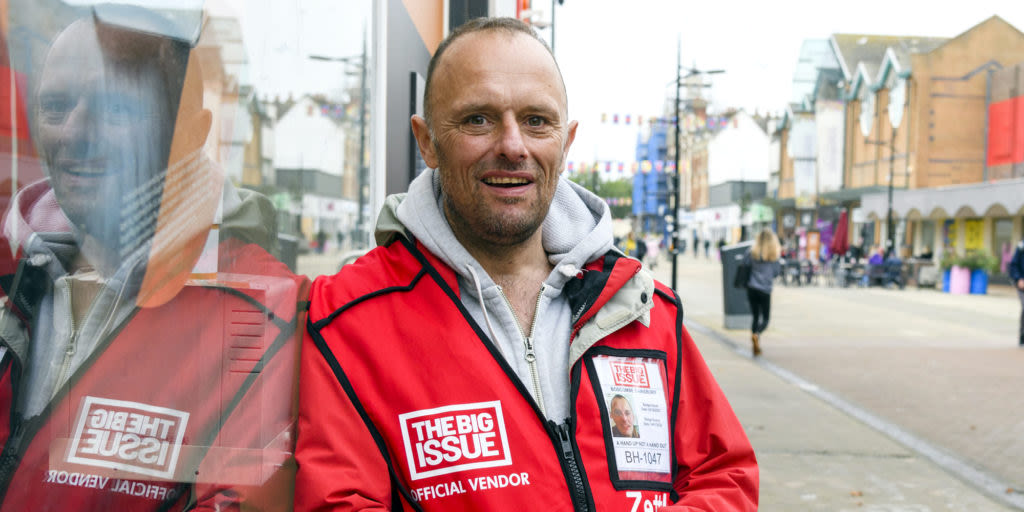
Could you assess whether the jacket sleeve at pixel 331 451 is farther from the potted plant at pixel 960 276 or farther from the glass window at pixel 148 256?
the potted plant at pixel 960 276

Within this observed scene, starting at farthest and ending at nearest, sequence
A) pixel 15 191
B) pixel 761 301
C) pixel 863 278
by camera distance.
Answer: pixel 863 278, pixel 761 301, pixel 15 191

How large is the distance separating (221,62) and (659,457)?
1.28 meters

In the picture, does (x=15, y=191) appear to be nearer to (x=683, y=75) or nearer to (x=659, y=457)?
(x=659, y=457)

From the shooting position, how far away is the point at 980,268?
2373cm

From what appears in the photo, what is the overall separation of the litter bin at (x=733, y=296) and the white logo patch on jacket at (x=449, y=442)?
1306 cm

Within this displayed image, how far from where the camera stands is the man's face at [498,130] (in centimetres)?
193

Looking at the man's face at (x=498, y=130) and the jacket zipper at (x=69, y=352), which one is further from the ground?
the man's face at (x=498, y=130)

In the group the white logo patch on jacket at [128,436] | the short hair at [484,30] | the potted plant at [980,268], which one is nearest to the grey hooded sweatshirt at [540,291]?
the short hair at [484,30]

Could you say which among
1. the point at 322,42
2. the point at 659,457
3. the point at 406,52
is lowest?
the point at 659,457

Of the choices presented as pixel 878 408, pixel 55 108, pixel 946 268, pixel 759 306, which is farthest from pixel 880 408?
pixel 946 268

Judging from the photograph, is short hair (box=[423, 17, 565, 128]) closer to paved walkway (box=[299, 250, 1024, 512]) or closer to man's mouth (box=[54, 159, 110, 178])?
paved walkway (box=[299, 250, 1024, 512])

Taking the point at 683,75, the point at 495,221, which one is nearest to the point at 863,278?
the point at 683,75

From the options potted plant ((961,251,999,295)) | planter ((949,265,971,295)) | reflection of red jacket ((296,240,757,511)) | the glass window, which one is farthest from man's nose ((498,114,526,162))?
planter ((949,265,971,295))

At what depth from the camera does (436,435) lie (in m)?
1.76
